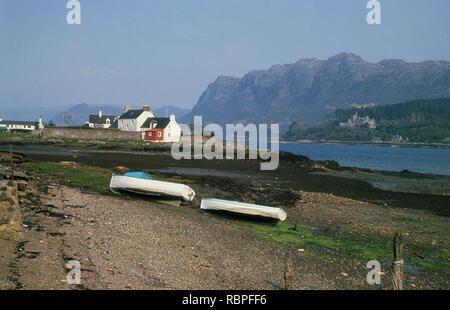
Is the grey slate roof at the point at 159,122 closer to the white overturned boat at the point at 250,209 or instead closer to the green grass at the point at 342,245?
the white overturned boat at the point at 250,209

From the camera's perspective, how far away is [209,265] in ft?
44.5

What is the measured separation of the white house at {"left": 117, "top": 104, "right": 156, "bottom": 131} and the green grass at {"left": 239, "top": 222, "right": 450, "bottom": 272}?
3348 inches

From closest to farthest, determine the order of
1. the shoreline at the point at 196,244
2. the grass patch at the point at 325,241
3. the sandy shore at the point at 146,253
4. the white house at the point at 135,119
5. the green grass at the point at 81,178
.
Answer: the sandy shore at the point at 146,253 < the shoreline at the point at 196,244 < the grass patch at the point at 325,241 < the green grass at the point at 81,178 < the white house at the point at 135,119

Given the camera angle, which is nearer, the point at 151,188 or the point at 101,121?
the point at 151,188

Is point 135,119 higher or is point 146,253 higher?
point 135,119

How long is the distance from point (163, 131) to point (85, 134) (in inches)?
714

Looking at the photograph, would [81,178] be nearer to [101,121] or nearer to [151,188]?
[151,188]

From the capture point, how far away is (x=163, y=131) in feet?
298

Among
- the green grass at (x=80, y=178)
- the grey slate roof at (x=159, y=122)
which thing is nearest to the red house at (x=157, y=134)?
the grey slate roof at (x=159, y=122)

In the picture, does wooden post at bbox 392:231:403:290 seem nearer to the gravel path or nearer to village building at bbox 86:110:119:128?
the gravel path

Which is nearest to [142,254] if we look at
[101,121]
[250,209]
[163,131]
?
[250,209]

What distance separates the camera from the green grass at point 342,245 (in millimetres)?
16500

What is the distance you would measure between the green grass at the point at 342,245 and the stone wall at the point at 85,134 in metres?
76.1
